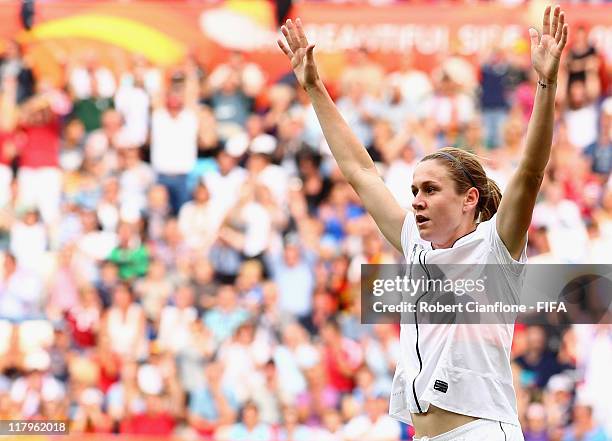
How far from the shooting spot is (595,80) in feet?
40.0

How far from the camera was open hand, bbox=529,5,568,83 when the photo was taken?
3609 mm

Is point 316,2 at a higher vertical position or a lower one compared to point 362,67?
higher

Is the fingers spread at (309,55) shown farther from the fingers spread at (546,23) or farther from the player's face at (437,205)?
the fingers spread at (546,23)

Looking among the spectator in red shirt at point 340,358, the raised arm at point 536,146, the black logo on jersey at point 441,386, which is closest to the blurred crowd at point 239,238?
the spectator in red shirt at point 340,358

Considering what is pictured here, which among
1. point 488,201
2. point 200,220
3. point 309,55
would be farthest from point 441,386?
point 200,220

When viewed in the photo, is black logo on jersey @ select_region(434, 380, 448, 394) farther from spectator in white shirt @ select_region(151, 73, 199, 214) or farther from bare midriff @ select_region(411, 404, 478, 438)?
spectator in white shirt @ select_region(151, 73, 199, 214)

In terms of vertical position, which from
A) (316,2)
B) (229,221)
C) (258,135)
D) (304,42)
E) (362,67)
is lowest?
(304,42)

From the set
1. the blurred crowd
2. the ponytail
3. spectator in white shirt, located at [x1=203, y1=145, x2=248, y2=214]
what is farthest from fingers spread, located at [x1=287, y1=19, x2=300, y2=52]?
spectator in white shirt, located at [x1=203, y1=145, x2=248, y2=214]

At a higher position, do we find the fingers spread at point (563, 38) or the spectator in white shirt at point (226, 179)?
the spectator in white shirt at point (226, 179)

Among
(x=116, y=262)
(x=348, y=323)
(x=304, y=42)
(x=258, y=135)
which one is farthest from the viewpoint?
(x=258, y=135)

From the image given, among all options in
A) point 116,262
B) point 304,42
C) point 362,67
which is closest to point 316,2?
point 362,67

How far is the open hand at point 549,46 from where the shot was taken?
3609 millimetres

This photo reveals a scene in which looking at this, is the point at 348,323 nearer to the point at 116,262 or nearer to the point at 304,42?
the point at 116,262

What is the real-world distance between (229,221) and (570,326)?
3.42 m
